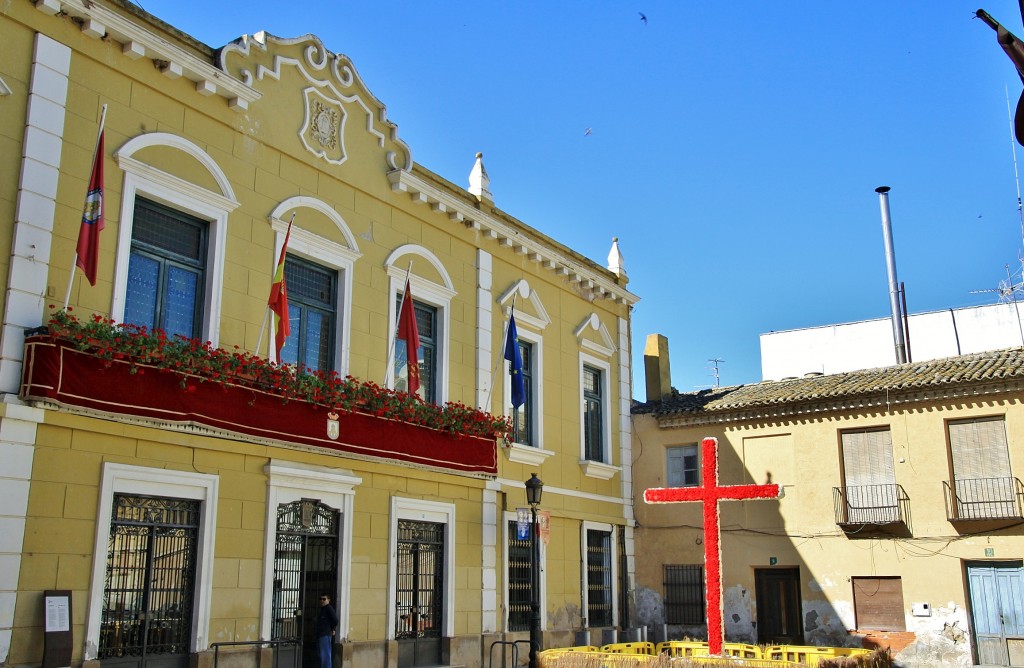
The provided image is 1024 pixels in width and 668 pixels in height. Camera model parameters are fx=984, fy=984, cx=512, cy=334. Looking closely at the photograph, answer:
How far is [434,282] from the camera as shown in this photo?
16438 mm

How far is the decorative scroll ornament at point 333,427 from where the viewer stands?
1312 centimetres

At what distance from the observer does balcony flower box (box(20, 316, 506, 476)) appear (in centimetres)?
1026

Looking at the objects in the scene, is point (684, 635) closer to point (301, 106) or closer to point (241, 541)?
point (241, 541)

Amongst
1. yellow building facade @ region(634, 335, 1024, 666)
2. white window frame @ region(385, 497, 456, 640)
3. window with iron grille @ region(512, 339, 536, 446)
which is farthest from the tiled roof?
white window frame @ region(385, 497, 456, 640)

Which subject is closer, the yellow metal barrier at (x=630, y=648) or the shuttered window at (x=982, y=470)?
the yellow metal barrier at (x=630, y=648)

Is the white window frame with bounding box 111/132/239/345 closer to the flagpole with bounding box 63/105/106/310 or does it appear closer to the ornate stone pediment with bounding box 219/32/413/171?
the flagpole with bounding box 63/105/106/310

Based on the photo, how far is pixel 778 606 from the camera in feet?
64.5

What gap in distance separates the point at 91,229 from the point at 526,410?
379 inches

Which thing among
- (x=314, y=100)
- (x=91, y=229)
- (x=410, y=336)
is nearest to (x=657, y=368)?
(x=410, y=336)

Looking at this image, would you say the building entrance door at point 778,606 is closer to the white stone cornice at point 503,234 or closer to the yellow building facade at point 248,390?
the yellow building facade at point 248,390

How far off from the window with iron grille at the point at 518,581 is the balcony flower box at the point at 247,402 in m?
1.76

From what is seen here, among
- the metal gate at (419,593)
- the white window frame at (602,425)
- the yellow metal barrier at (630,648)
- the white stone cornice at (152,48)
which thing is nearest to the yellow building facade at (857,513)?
the white window frame at (602,425)

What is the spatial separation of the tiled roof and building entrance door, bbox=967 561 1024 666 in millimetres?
3236

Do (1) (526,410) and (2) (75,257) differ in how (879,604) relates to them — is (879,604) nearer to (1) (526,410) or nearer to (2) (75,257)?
(1) (526,410)
